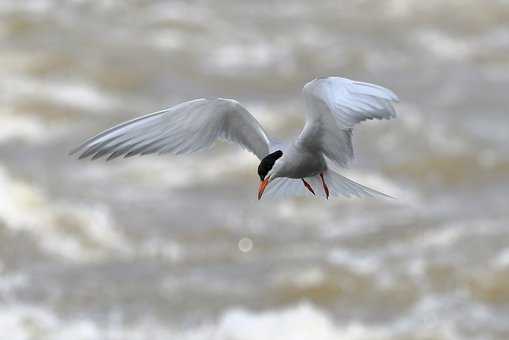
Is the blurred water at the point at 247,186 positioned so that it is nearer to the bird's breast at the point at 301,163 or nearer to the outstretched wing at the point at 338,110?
the bird's breast at the point at 301,163

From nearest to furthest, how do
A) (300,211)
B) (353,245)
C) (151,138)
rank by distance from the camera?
(151,138) → (353,245) → (300,211)

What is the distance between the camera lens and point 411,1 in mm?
21062

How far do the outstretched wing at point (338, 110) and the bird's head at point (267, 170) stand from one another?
0.47 ft

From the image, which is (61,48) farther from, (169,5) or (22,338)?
(22,338)

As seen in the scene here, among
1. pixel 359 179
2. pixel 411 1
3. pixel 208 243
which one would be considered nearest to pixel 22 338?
pixel 208 243

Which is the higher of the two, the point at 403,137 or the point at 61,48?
the point at 61,48

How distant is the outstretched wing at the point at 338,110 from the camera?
4.81 metres

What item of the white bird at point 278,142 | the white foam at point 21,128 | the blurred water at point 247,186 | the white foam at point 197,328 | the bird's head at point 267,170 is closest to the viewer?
the white bird at point 278,142

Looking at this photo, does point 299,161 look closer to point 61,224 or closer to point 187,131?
point 187,131

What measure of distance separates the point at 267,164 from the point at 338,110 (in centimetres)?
39

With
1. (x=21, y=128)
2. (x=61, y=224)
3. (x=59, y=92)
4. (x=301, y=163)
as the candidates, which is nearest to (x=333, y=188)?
(x=301, y=163)

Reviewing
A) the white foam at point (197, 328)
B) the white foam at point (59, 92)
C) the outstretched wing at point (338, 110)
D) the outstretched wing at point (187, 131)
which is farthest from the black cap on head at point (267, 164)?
the white foam at point (59, 92)

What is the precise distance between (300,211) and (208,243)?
55.5 inches

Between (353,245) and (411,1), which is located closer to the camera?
(353,245)
